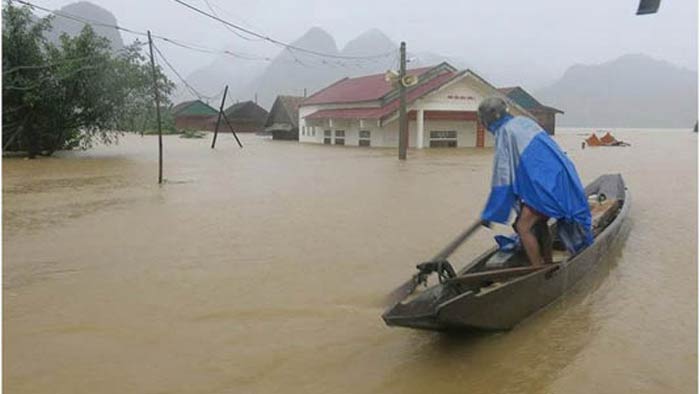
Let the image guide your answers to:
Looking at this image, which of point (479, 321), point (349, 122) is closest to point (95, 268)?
point (479, 321)

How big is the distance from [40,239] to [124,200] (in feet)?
11.3

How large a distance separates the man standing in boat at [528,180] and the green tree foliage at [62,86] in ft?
58.5

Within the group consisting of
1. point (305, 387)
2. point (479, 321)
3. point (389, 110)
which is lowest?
point (305, 387)

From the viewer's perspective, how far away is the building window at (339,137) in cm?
3068

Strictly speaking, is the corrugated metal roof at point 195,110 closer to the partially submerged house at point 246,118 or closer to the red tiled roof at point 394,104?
the partially submerged house at point 246,118

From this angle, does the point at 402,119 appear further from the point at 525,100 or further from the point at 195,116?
the point at 195,116

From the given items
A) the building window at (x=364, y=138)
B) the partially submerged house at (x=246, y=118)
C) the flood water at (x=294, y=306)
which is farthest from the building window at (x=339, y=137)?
the partially submerged house at (x=246, y=118)

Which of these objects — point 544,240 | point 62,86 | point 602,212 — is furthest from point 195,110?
point 544,240

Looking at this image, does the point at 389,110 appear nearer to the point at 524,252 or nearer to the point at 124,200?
the point at 124,200

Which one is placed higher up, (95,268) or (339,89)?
(339,89)

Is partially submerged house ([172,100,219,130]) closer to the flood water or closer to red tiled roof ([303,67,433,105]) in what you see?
red tiled roof ([303,67,433,105])

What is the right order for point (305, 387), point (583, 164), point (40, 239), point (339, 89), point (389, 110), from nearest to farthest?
point (305, 387) → point (40, 239) → point (583, 164) → point (389, 110) → point (339, 89)

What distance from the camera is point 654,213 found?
9414 mm

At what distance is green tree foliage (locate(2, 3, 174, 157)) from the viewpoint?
20.0 metres
